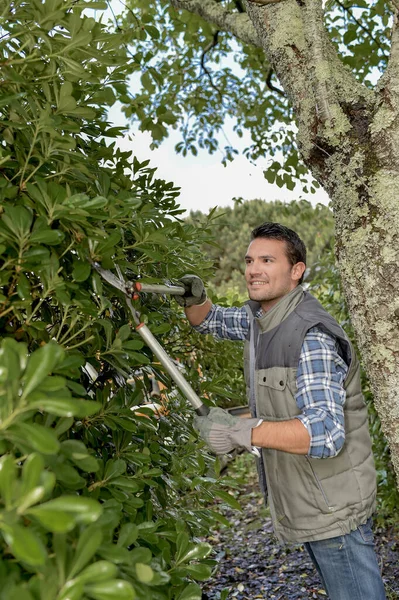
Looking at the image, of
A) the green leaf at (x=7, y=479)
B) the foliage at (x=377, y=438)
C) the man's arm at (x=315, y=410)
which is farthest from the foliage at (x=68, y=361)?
the foliage at (x=377, y=438)

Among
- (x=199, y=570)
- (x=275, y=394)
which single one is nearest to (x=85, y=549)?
(x=199, y=570)

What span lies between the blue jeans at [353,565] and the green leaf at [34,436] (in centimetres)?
176

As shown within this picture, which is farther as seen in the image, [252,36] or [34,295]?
[252,36]

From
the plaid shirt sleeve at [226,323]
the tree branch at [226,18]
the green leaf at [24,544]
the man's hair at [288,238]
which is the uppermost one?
the tree branch at [226,18]

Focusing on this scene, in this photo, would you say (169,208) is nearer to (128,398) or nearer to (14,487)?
(128,398)

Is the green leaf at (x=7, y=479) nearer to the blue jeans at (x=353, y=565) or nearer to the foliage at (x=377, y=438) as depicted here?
the blue jeans at (x=353, y=565)

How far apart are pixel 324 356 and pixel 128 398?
0.88 m

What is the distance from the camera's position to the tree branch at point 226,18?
2.89 meters

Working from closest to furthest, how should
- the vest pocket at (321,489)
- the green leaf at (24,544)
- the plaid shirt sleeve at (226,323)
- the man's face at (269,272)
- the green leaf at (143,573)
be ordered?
the green leaf at (24,544) → the green leaf at (143,573) → the vest pocket at (321,489) → the man's face at (269,272) → the plaid shirt sleeve at (226,323)

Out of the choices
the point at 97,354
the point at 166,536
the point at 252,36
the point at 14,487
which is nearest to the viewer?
the point at 14,487

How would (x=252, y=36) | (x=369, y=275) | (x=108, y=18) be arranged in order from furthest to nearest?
(x=108, y=18)
(x=252, y=36)
(x=369, y=275)

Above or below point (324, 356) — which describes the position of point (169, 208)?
above

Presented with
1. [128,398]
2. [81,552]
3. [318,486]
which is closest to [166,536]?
[128,398]

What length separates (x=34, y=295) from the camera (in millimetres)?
1261
